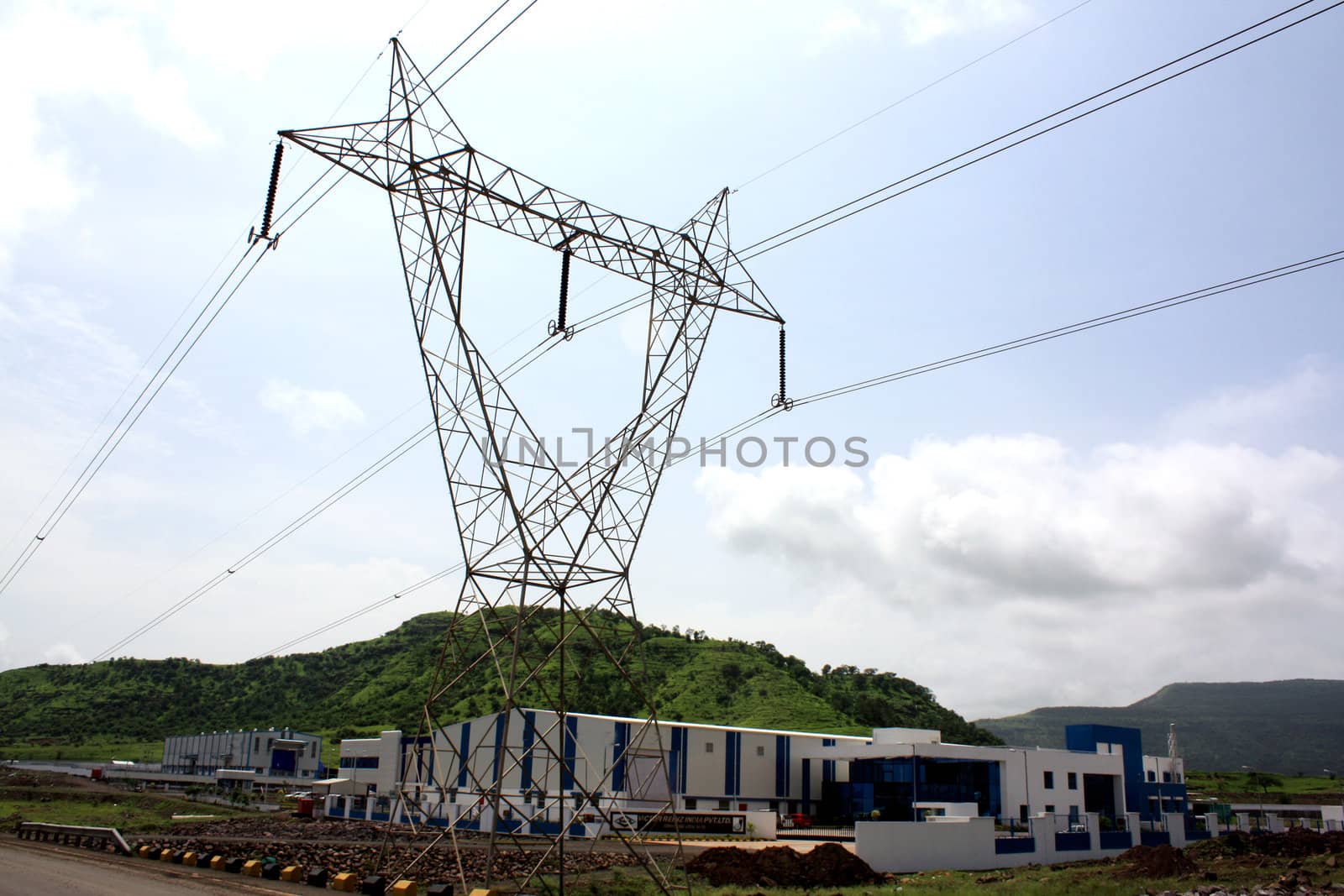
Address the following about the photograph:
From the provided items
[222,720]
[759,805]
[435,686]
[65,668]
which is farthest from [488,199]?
[65,668]

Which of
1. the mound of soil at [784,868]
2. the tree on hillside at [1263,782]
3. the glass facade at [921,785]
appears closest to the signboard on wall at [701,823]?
the glass facade at [921,785]

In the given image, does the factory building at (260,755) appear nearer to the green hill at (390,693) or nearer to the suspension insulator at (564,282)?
the green hill at (390,693)

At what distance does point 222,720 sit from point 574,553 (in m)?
144

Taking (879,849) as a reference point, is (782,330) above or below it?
above

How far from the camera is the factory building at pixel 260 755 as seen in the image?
102 m

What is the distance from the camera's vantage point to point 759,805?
6241cm

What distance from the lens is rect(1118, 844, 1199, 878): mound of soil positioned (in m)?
30.9

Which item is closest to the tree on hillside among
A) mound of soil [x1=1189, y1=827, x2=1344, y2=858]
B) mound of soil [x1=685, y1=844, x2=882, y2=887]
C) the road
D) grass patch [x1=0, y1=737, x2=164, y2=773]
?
mound of soil [x1=1189, y1=827, x2=1344, y2=858]

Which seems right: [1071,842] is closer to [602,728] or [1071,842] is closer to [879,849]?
[879,849]

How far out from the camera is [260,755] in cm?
10338

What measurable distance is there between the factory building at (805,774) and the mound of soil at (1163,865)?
745 inches

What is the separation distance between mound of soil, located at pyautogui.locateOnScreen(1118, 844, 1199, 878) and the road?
26.1 metres

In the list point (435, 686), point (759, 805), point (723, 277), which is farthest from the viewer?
point (759, 805)

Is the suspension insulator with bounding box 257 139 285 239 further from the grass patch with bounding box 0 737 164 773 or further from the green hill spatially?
the grass patch with bounding box 0 737 164 773
